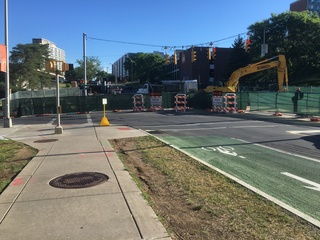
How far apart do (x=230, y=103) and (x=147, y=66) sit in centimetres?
10120

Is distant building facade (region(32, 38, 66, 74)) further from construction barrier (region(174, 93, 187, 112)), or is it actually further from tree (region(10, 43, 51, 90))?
construction barrier (region(174, 93, 187, 112))

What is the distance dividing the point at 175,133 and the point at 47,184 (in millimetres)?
8514

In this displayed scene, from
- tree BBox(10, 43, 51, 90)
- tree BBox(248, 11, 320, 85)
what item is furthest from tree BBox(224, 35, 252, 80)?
tree BBox(10, 43, 51, 90)

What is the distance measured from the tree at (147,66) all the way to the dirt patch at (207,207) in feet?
368

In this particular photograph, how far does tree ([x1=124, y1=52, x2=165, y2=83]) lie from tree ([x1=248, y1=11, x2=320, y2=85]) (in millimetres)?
55144

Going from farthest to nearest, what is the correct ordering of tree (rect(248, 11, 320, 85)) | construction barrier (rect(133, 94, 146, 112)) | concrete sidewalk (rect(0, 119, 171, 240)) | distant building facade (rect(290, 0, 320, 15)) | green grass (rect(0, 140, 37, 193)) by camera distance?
distant building facade (rect(290, 0, 320, 15)) → tree (rect(248, 11, 320, 85)) → construction barrier (rect(133, 94, 146, 112)) → green grass (rect(0, 140, 37, 193)) → concrete sidewalk (rect(0, 119, 171, 240))

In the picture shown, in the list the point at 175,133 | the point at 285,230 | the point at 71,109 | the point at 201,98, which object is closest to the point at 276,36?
the point at 201,98

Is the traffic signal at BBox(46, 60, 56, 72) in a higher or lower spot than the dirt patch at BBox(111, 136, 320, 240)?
higher

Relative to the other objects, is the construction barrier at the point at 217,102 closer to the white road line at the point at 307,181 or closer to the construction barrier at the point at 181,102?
the construction barrier at the point at 181,102

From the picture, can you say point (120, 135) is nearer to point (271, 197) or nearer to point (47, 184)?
point (47, 184)

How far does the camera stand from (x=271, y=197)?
546cm

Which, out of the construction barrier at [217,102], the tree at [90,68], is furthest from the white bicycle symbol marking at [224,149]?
the tree at [90,68]

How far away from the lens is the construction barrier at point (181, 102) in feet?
98.4

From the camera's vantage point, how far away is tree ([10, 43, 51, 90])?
70.7 metres
